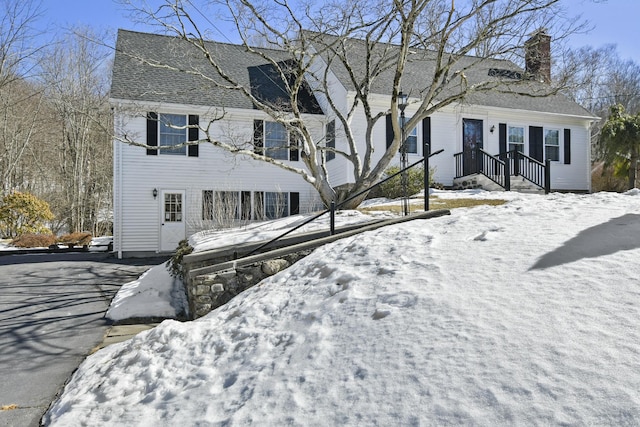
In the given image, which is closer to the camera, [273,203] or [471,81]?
[273,203]

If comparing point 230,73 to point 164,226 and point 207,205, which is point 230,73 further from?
point 164,226

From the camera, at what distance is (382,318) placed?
9.99ft

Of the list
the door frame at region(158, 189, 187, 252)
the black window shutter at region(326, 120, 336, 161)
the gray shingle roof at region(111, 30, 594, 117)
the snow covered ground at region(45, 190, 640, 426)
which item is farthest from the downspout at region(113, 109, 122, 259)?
the snow covered ground at region(45, 190, 640, 426)

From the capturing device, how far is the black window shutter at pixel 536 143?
15781mm

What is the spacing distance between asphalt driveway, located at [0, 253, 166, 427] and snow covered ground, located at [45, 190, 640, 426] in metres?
0.37

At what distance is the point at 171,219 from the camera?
1384cm

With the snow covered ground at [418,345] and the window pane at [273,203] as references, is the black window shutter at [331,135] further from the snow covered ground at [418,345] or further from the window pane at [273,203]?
the snow covered ground at [418,345]

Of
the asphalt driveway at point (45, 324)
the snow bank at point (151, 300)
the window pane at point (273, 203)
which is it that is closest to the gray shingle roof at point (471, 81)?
the window pane at point (273, 203)

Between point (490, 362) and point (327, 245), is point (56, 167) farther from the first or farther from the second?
Answer: point (490, 362)

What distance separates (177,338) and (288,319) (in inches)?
43.3

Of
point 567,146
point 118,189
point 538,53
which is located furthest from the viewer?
point 567,146

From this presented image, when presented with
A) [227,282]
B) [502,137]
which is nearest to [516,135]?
[502,137]

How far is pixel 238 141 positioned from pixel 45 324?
8.92 metres

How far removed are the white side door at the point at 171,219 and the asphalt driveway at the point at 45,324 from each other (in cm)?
230
